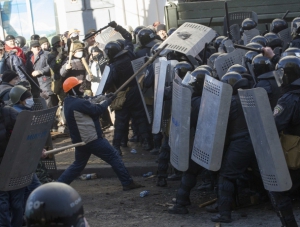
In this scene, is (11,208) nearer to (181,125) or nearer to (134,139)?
(181,125)

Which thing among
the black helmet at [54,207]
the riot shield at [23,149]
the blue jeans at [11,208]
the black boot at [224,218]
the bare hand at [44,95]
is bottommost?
the black boot at [224,218]

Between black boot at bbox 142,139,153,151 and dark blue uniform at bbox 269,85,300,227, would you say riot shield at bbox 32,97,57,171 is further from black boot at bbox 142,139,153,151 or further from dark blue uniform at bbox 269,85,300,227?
dark blue uniform at bbox 269,85,300,227

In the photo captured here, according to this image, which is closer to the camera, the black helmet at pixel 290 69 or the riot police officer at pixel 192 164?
the black helmet at pixel 290 69

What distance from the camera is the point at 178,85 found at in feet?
25.6

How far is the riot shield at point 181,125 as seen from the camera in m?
7.62

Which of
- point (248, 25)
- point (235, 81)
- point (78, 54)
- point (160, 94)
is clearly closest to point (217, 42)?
point (248, 25)

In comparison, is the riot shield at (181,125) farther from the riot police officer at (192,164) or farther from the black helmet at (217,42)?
the black helmet at (217,42)

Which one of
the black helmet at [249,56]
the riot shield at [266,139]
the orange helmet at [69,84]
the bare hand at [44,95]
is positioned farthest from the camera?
the bare hand at [44,95]

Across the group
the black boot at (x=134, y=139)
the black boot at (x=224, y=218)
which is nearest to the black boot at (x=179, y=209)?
the black boot at (x=224, y=218)

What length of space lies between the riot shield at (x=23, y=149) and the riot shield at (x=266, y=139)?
6.37 feet

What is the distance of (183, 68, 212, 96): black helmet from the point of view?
779cm

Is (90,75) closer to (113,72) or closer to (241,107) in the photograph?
(113,72)

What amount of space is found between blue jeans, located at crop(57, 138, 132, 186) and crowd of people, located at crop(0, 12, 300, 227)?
0.01 meters

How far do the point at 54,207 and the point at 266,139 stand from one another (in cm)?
391
